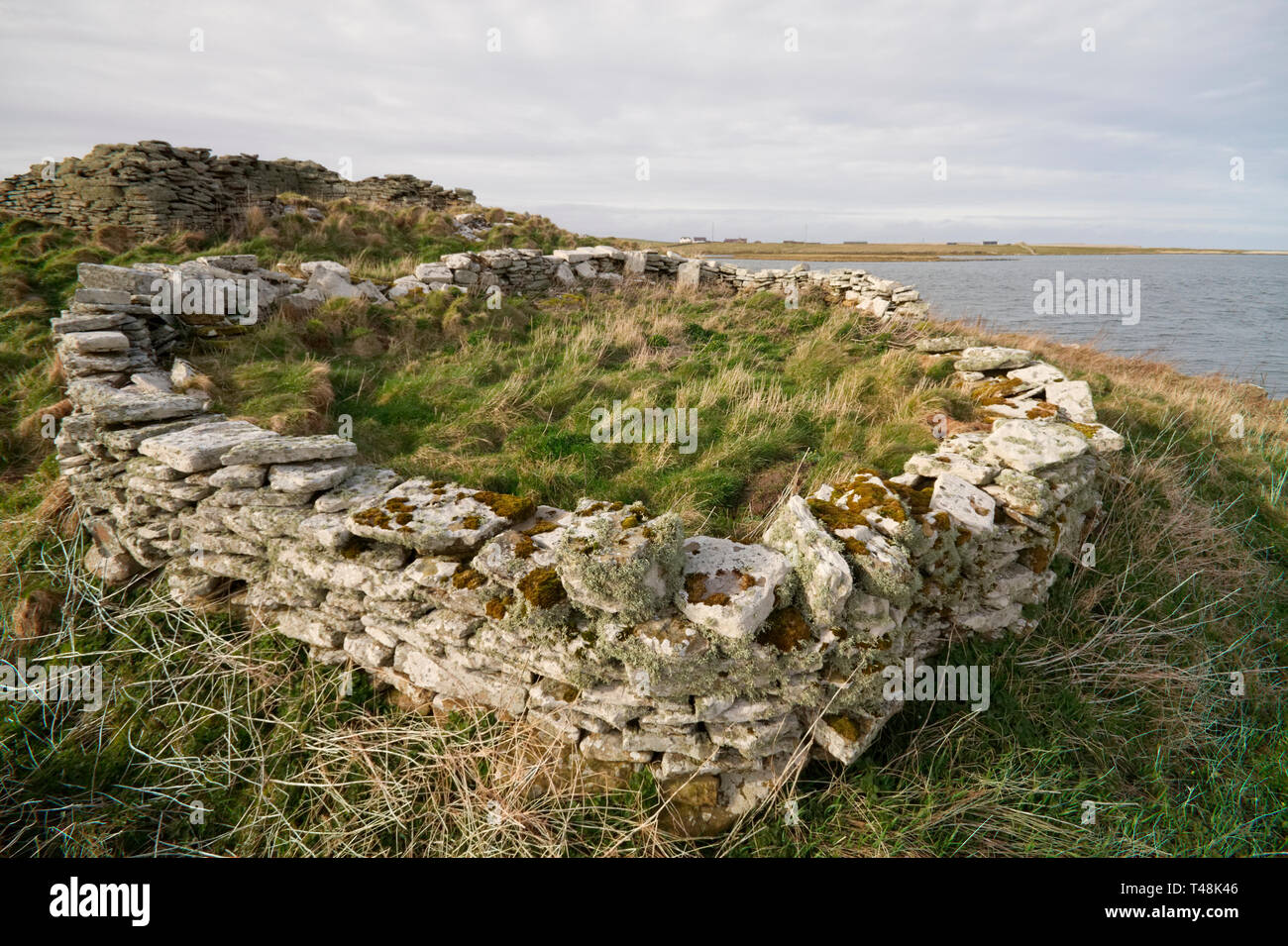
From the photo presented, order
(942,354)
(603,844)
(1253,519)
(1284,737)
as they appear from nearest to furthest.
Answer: (603,844) → (1284,737) → (1253,519) → (942,354)

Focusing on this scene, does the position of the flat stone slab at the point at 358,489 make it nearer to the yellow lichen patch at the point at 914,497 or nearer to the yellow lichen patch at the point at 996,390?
the yellow lichen patch at the point at 914,497

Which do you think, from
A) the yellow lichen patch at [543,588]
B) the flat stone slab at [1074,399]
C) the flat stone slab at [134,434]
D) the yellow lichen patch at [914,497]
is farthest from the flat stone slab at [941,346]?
the flat stone slab at [134,434]

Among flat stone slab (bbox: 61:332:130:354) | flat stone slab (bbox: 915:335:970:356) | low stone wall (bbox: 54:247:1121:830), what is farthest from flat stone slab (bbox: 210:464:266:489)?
flat stone slab (bbox: 915:335:970:356)

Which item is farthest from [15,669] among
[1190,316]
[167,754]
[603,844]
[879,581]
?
[1190,316]

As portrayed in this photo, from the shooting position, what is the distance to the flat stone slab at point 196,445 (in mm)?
4176

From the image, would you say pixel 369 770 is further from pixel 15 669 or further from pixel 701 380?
pixel 701 380

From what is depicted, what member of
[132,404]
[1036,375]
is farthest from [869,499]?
[132,404]

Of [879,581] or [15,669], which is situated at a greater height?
[879,581]

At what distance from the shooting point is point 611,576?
297 cm

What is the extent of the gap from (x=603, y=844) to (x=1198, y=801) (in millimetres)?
4075

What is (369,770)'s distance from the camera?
358 centimetres

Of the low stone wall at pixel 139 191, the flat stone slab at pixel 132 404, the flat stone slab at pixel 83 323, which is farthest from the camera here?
the low stone wall at pixel 139 191

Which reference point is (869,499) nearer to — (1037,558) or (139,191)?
(1037,558)

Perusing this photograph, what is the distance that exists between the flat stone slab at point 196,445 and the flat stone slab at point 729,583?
374 cm
